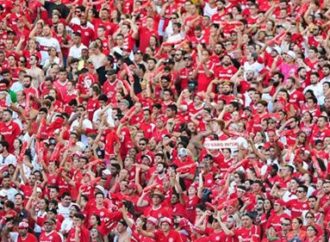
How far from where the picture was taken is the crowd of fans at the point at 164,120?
2780 cm

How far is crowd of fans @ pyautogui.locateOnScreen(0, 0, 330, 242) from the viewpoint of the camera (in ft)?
91.2

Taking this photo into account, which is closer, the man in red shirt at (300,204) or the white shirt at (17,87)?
the man in red shirt at (300,204)

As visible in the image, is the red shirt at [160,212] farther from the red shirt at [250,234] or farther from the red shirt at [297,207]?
the red shirt at [297,207]

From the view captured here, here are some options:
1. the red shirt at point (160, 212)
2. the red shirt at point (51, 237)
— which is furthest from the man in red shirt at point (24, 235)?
the red shirt at point (160, 212)

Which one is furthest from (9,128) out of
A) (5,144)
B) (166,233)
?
(166,233)

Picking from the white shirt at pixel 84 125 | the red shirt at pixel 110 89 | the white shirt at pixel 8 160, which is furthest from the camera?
the red shirt at pixel 110 89

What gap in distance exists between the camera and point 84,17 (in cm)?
3366

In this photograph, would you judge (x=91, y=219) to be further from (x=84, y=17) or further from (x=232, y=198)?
(x=84, y=17)

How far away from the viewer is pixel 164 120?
30.1 m

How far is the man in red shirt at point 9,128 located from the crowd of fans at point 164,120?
22 mm

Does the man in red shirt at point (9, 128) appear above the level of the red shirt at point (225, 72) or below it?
above

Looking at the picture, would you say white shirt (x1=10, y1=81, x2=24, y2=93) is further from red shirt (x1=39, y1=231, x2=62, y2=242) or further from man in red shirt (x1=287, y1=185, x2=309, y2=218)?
man in red shirt (x1=287, y1=185, x2=309, y2=218)

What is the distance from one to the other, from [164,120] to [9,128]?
2486mm

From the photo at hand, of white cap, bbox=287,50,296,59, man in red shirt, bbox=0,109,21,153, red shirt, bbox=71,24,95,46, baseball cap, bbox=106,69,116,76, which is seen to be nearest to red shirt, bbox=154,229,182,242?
man in red shirt, bbox=0,109,21,153
